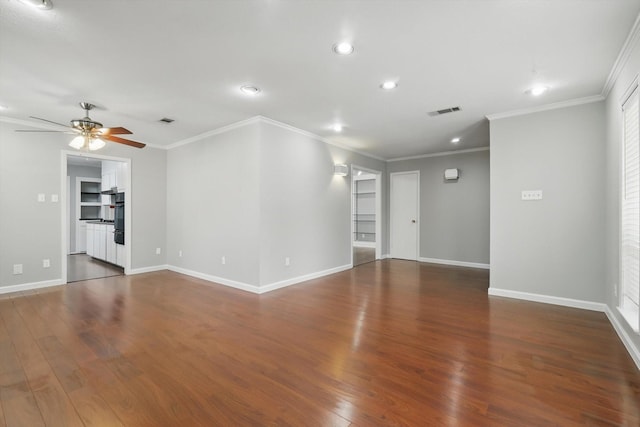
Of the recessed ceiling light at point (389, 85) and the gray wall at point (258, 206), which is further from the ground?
the recessed ceiling light at point (389, 85)

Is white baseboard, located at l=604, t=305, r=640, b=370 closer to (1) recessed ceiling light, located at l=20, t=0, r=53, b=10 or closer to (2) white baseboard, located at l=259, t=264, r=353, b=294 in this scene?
(2) white baseboard, located at l=259, t=264, r=353, b=294

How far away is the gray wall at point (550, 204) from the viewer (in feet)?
11.7

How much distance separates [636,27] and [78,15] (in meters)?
4.14

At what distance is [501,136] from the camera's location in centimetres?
412

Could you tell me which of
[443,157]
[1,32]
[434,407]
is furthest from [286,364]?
[443,157]

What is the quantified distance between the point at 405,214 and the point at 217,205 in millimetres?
4706

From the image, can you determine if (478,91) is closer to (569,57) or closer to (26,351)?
(569,57)

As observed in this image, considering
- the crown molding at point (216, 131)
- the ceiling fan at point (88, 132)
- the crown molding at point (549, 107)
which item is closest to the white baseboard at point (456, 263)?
the crown molding at point (549, 107)

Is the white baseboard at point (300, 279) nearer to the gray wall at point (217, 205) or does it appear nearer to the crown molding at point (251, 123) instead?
the gray wall at point (217, 205)

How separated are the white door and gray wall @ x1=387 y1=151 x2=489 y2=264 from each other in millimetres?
181

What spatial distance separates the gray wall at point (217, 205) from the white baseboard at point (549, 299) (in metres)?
3.55

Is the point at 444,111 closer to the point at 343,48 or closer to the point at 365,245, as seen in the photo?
the point at 343,48

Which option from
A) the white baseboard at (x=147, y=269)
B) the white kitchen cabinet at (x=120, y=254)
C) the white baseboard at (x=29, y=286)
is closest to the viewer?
the white baseboard at (x=29, y=286)

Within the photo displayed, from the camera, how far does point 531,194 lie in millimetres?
3900
